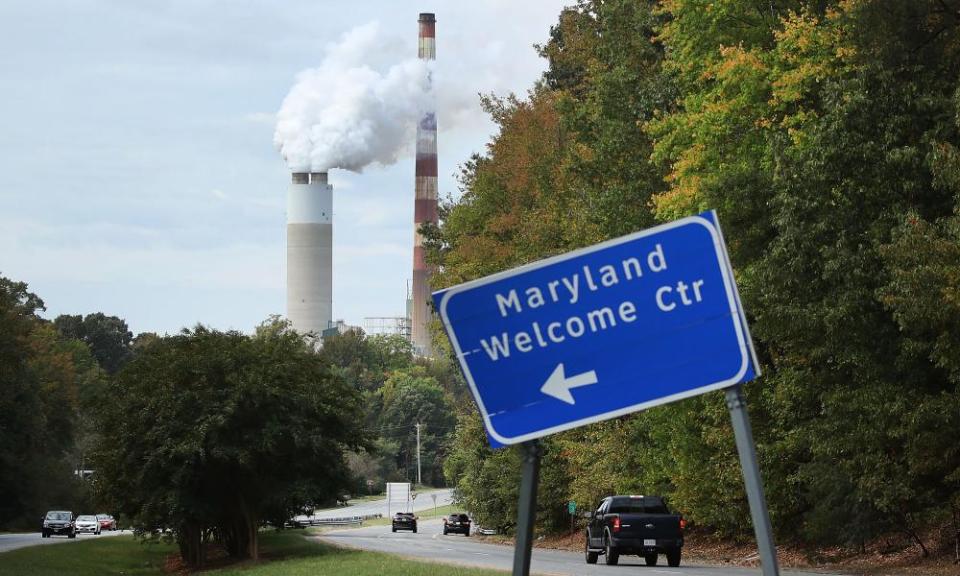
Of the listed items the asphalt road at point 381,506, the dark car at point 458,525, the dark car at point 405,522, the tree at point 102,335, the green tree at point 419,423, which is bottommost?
the dark car at point 458,525

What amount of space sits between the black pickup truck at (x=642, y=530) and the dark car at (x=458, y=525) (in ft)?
144

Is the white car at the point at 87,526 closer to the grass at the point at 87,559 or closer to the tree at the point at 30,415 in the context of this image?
the tree at the point at 30,415

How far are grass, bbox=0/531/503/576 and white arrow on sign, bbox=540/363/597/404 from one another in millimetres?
24019

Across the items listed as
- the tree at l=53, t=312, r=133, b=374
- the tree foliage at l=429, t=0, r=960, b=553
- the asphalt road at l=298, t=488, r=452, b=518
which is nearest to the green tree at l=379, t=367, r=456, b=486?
the asphalt road at l=298, t=488, r=452, b=518

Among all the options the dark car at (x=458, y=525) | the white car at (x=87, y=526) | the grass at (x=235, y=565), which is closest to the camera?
the grass at (x=235, y=565)

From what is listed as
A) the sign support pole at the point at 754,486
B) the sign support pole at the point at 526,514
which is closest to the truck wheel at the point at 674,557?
the sign support pole at the point at 526,514

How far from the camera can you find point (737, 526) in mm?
41250

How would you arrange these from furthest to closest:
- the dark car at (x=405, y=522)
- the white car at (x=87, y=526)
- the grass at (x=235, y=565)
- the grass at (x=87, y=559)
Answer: the dark car at (x=405, y=522) < the white car at (x=87, y=526) < the grass at (x=87, y=559) < the grass at (x=235, y=565)

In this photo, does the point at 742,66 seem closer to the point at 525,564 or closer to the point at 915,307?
the point at 915,307

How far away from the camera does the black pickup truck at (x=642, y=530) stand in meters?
34.5

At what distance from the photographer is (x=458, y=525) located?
7950cm

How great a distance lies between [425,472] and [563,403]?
159670mm

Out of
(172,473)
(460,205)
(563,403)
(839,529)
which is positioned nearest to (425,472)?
(460,205)

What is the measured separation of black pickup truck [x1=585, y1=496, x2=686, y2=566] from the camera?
1358 inches
